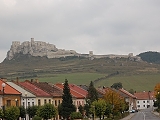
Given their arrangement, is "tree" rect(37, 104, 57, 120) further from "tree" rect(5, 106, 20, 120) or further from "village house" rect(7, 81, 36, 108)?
"tree" rect(5, 106, 20, 120)

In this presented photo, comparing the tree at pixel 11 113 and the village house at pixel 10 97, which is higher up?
the village house at pixel 10 97

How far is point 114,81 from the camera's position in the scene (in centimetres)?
18850

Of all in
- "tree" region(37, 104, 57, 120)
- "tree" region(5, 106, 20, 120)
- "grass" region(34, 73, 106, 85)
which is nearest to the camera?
"tree" region(5, 106, 20, 120)

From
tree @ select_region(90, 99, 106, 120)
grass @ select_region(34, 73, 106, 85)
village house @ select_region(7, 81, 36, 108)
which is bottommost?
tree @ select_region(90, 99, 106, 120)

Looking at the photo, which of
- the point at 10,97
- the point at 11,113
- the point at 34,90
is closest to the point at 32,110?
the point at 10,97

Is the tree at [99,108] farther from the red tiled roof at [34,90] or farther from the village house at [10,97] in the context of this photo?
the village house at [10,97]

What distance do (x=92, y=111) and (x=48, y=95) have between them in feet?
34.5

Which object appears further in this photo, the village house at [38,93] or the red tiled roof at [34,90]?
the red tiled roof at [34,90]

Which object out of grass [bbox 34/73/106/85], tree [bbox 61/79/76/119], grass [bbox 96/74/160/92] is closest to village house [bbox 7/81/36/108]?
tree [bbox 61/79/76/119]

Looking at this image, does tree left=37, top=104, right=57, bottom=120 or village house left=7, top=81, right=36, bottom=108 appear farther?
village house left=7, top=81, right=36, bottom=108

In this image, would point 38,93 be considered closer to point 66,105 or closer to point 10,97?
point 66,105

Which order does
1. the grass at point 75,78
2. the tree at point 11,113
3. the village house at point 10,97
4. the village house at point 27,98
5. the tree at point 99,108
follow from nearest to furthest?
the tree at point 11,113 < the village house at point 10,97 < the village house at point 27,98 < the tree at point 99,108 < the grass at point 75,78

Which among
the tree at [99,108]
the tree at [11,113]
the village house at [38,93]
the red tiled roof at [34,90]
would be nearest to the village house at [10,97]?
the village house at [38,93]

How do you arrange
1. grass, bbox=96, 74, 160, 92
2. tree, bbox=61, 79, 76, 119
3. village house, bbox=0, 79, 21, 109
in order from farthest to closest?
grass, bbox=96, 74, 160, 92 → tree, bbox=61, 79, 76, 119 → village house, bbox=0, 79, 21, 109
